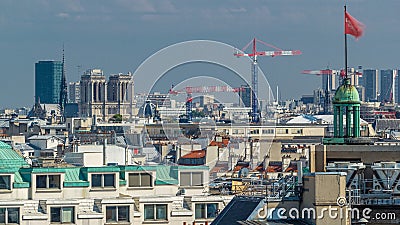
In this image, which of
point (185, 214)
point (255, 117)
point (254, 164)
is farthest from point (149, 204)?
point (255, 117)

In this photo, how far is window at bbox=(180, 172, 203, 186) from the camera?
40844 mm

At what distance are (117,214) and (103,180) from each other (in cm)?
119

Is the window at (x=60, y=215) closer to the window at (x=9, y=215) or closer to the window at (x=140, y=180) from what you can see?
the window at (x=9, y=215)

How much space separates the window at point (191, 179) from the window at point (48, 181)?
3.49 metres

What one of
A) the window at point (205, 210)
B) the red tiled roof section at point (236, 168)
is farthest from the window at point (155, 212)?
the red tiled roof section at point (236, 168)

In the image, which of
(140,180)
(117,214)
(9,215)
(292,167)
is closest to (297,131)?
(292,167)

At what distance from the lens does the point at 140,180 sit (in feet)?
130

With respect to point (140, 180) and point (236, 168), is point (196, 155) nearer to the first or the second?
point (236, 168)

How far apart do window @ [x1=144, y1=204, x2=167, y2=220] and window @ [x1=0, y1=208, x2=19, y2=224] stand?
9.99 feet

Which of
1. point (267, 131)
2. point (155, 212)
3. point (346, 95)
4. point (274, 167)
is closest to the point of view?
point (346, 95)

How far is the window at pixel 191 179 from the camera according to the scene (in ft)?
134

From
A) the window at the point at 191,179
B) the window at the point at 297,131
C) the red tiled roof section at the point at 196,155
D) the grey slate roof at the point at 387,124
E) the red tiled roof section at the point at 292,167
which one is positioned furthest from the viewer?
the grey slate roof at the point at 387,124

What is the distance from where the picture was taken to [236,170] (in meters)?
58.8

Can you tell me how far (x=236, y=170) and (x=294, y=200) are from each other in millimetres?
37574
